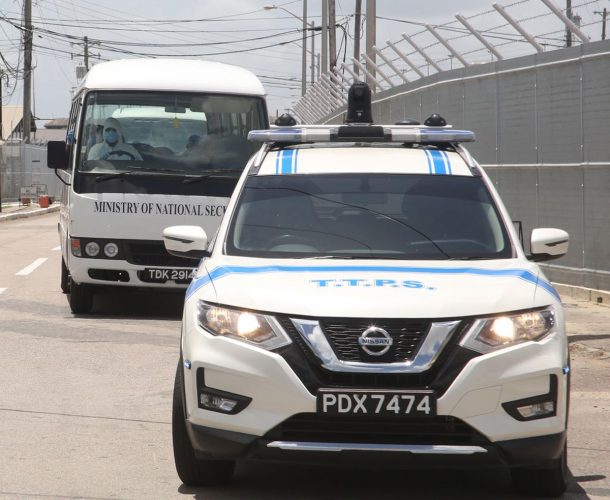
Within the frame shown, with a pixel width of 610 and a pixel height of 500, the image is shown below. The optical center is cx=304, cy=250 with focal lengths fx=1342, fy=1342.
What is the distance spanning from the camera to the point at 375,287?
5809mm

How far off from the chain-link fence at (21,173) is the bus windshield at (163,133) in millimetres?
37639

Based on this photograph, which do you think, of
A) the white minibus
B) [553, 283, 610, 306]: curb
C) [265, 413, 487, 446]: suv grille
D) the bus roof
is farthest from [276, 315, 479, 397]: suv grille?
[553, 283, 610, 306]: curb

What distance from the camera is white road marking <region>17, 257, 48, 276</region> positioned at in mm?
19016

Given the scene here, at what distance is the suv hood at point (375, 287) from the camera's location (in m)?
5.63

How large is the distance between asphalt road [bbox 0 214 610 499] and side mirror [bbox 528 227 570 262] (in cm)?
107

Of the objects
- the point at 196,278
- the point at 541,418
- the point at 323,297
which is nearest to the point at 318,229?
the point at 196,278

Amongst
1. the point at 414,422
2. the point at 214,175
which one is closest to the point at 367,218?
the point at 414,422

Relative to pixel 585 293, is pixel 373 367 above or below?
above

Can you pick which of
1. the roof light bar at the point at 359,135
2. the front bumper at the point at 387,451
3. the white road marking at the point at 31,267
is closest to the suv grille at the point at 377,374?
the front bumper at the point at 387,451

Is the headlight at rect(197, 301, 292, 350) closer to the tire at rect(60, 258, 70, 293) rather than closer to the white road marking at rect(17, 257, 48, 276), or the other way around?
the tire at rect(60, 258, 70, 293)

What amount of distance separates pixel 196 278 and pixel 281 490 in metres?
1.10

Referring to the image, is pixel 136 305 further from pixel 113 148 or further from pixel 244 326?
pixel 244 326

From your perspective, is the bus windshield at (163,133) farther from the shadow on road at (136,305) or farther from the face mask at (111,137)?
the shadow on road at (136,305)

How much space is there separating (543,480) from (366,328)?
1.15 meters
